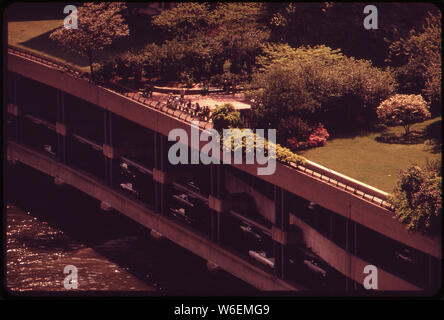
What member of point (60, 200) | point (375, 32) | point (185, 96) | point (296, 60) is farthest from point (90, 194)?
point (375, 32)

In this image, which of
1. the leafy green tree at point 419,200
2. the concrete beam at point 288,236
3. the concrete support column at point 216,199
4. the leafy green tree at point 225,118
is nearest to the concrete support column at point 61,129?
the concrete support column at point 216,199

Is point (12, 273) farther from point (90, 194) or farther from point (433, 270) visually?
point (433, 270)

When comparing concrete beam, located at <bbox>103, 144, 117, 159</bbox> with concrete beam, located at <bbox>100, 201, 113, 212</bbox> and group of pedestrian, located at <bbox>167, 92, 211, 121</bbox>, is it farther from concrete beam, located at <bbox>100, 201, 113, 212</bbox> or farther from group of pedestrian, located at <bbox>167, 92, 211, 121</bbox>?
group of pedestrian, located at <bbox>167, 92, 211, 121</bbox>

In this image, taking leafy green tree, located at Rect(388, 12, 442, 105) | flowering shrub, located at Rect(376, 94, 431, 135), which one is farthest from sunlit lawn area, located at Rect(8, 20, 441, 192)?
leafy green tree, located at Rect(388, 12, 442, 105)

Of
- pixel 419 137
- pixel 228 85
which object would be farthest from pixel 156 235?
pixel 419 137

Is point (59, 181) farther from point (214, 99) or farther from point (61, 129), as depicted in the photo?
point (214, 99)

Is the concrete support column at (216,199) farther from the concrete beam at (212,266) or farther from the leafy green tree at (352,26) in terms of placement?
the leafy green tree at (352,26)
